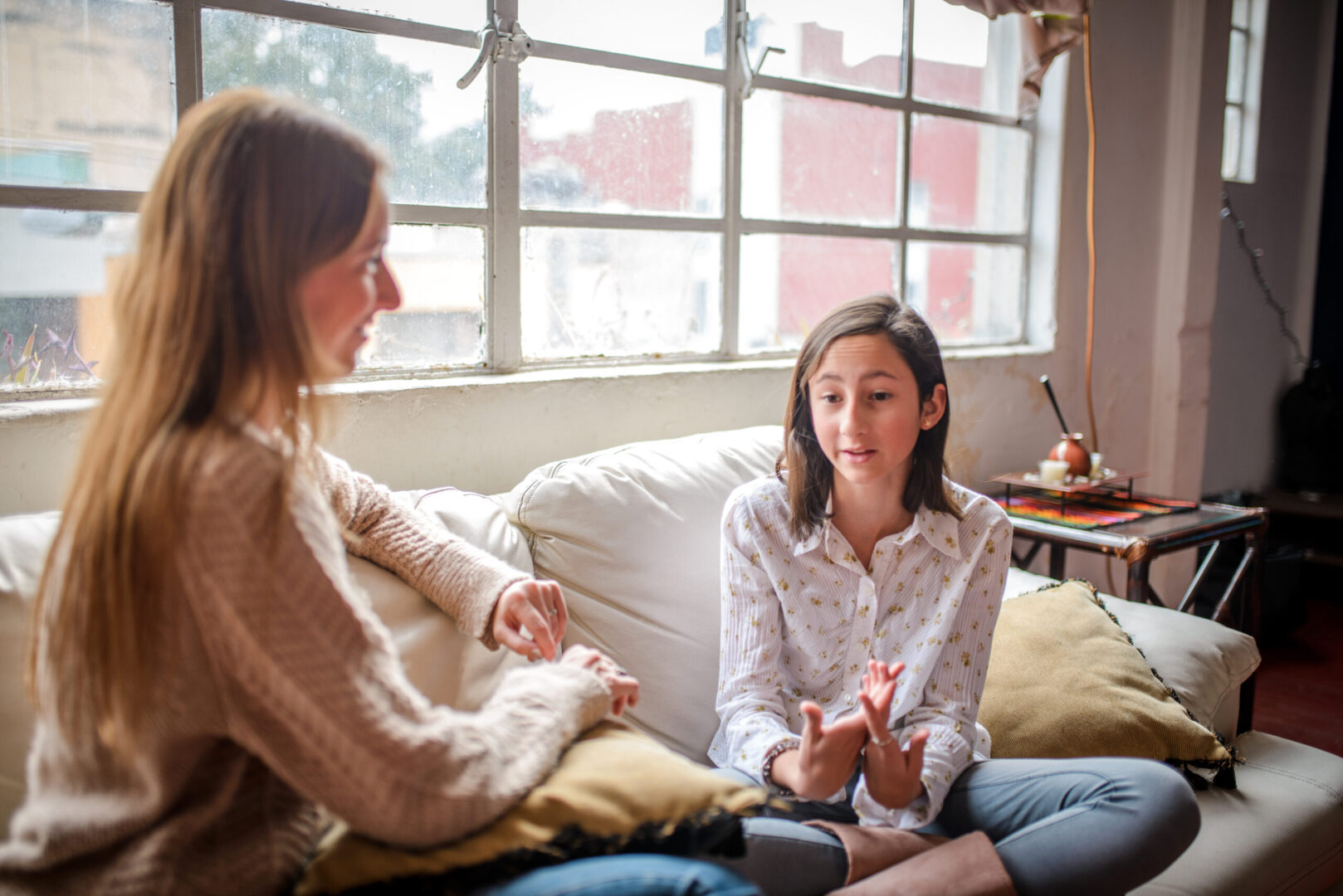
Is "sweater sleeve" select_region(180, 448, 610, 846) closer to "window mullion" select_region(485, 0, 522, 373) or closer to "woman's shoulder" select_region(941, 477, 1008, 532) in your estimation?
"woman's shoulder" select_region(941, 477, 1008, 532)

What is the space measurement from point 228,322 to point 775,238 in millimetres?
1827

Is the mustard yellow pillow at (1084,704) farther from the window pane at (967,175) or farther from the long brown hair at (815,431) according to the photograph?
the window pane at (967,175)

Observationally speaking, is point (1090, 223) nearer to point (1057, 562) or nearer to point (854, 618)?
point (1057, 562)

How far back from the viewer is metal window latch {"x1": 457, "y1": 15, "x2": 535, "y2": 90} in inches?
73.5

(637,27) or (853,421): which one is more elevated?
(637,27)

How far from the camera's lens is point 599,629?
5.26 ft

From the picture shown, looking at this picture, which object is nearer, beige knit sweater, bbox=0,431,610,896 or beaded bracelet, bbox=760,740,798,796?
beige knit sweater, bbox=0,431,610,896

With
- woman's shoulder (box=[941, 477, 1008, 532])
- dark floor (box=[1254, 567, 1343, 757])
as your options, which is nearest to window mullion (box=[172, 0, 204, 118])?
woman's shoulder (box=[941, 477, 1008, 532])

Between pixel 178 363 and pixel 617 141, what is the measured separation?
149 cm

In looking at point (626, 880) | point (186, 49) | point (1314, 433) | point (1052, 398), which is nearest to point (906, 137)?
point (1052, 398)

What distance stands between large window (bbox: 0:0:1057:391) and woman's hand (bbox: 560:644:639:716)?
85cm

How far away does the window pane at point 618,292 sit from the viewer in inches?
81.2

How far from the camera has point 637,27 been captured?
7.05 feet

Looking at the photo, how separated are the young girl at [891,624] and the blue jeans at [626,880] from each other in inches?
14.8
